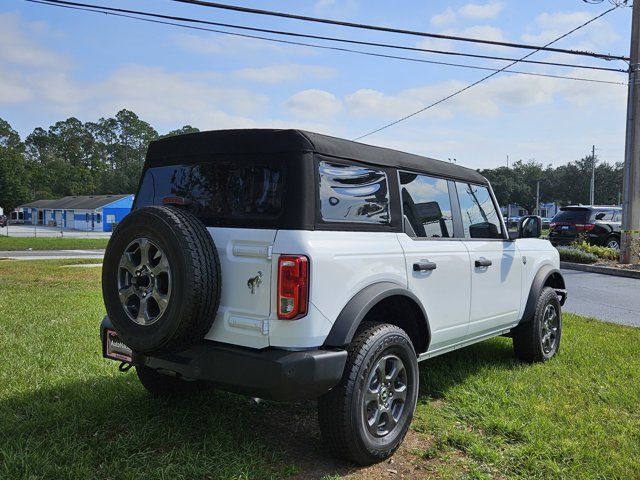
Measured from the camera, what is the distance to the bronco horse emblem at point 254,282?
291 cm

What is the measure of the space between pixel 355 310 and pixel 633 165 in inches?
629

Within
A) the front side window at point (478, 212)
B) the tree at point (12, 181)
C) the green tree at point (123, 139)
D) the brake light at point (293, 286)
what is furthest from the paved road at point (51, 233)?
the green tree at point (123, 139)

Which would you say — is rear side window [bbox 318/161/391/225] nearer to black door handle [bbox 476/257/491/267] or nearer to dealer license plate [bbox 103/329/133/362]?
black door handle [bbox 476/257/491/267]

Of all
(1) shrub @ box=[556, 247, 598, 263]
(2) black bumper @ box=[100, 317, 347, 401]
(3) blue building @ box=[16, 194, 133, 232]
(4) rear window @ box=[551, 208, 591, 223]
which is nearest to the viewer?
(2) black bumper @ box=[100, 317, 347, 401]

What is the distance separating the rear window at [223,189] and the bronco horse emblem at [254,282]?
36cm

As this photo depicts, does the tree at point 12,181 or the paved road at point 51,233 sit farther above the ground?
the tree at point 12,181

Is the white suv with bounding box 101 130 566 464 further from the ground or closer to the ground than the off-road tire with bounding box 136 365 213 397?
further from the ground

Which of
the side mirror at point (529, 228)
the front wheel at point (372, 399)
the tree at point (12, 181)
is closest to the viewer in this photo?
the front wheel at point (372, 399)

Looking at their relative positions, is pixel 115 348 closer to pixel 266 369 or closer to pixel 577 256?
pixel 266 369

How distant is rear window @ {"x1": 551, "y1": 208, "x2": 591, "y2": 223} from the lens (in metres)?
18.6

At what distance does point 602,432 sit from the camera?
3621mm

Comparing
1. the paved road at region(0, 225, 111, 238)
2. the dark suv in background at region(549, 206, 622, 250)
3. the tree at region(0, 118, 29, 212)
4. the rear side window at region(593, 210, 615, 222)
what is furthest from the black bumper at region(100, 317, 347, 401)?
the tree at region(0, 118, 29, 212)

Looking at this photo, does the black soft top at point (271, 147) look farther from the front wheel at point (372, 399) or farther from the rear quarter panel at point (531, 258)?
the rear quarter panel at point (531, 258)

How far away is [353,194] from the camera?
11.1ft
